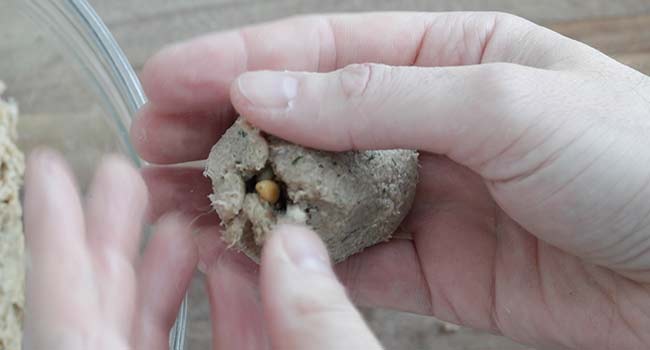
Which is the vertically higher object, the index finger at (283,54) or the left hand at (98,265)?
the index finger at (283,54)

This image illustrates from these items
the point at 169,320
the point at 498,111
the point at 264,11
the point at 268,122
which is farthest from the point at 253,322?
the point at 264,11

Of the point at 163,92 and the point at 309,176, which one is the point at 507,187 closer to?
the point at 309,176

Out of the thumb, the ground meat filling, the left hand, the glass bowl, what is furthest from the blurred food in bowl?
the thumb

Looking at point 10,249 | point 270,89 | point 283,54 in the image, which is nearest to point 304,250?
point 270,89

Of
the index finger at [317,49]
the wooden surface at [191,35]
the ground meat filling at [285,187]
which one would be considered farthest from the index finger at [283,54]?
the wooden surface at [191,35]

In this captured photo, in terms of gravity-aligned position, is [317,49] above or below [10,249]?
above

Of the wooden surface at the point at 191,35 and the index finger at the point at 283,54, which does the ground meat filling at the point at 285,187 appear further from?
the wooden surface at the point at 191,35

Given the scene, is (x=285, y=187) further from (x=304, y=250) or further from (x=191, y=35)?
(x=191, y=35)

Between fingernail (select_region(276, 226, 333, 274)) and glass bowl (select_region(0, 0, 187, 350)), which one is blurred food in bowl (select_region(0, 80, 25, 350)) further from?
fingernail (select_region(276, 226, 333, 274))
